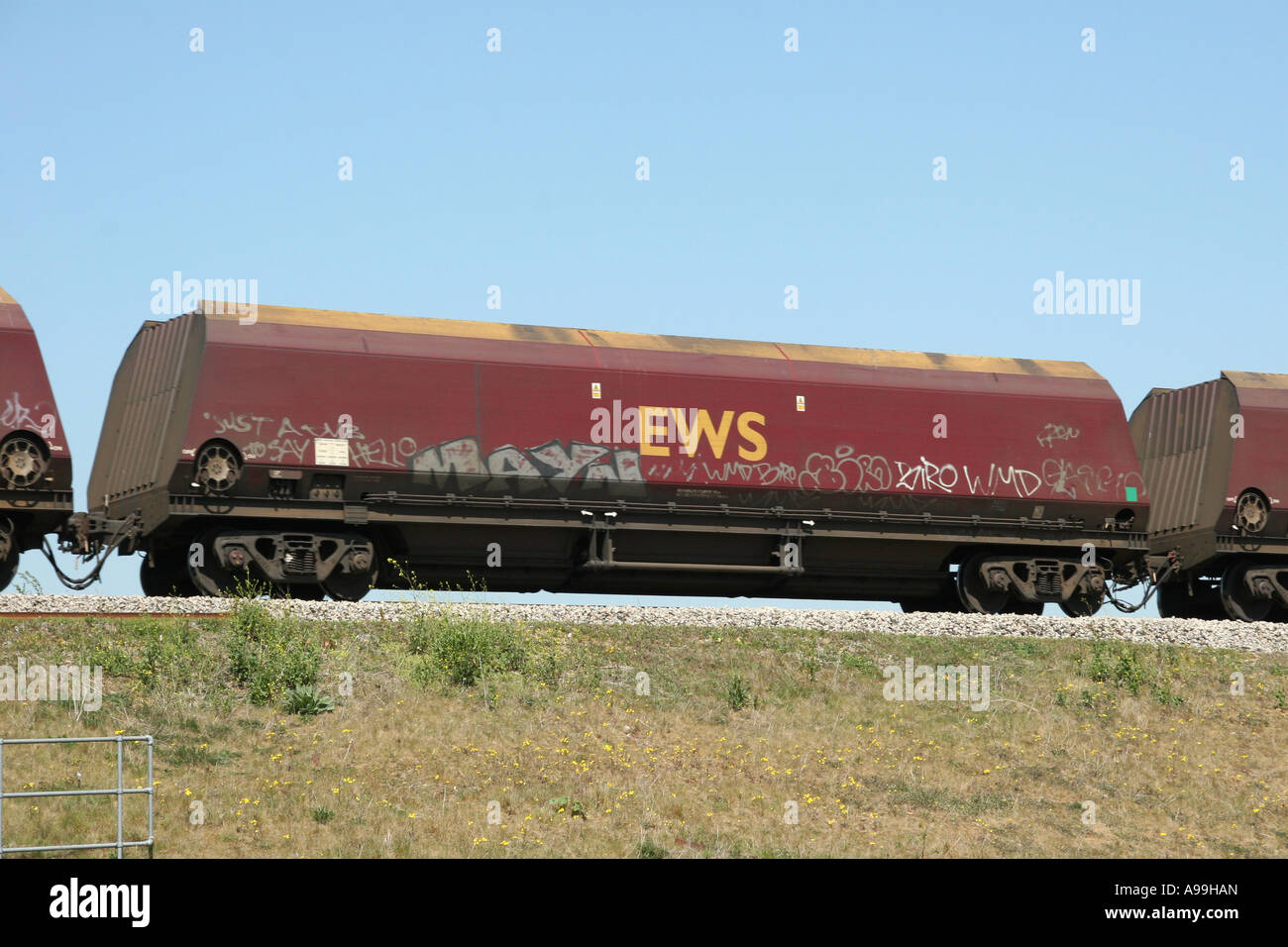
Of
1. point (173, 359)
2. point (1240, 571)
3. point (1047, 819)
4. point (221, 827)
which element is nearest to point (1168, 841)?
point (1047, 819)

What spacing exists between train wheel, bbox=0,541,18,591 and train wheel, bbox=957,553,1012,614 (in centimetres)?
1373

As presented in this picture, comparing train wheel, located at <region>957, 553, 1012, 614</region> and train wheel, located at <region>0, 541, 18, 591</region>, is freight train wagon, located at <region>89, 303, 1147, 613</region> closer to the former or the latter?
train wheel, located at <region>957, 553, 1012, 614</region>

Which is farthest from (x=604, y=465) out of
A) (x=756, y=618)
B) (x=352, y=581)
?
(x=352, y=581)

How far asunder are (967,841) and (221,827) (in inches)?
254

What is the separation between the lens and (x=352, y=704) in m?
15.2

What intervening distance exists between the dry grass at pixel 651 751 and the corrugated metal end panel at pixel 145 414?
13.6 feet

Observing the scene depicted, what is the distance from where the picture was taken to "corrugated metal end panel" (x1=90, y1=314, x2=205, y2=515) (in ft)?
66.4

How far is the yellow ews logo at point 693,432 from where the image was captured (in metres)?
21.9

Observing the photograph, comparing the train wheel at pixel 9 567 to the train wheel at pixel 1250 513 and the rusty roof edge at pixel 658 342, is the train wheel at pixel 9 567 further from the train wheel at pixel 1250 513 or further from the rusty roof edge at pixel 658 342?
the train wheel at pixel 1250 513

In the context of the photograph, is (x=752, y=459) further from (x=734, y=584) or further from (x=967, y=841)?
(x=967, y=841)

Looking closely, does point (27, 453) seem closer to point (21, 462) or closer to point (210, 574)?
point (21, 462)

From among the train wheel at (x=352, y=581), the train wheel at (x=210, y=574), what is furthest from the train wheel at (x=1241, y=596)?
the train wheel at (x=210, y=574)
